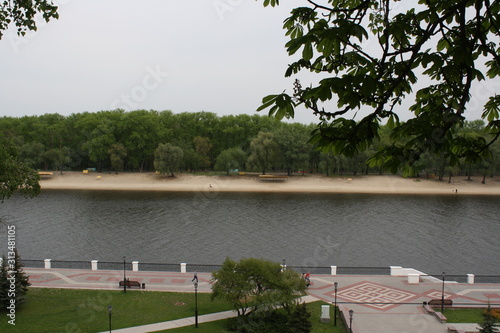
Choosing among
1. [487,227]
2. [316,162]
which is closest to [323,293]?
[487,227]

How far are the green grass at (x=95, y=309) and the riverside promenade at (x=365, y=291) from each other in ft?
2.29

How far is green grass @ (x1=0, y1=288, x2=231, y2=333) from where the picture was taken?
53.3 ft

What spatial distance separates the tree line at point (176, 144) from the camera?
70.7 metres

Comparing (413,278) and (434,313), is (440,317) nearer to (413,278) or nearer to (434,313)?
(434,313)

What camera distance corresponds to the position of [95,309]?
1805 cm

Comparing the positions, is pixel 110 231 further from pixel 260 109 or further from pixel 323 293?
pixel 260 109

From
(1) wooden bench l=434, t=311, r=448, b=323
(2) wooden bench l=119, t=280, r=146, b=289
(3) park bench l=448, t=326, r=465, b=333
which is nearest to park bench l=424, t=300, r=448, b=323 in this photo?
(1) wooden bench l=434, t=311, r=448, b=323

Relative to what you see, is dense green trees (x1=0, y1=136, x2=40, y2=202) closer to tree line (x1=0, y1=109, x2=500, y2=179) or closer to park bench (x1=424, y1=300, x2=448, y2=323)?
park bench (x1=424, y1=300, x2=448, y2=323)

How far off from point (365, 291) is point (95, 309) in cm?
1247

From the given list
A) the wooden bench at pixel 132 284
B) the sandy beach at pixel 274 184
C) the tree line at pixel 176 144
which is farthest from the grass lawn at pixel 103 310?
the tree line at pixel 176 144

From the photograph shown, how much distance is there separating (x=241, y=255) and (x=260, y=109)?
89.2 feet

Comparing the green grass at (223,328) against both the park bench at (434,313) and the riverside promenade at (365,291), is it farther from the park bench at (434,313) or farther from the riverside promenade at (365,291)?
the park bench at (434,313)

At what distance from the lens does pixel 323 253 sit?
30312 millimetres

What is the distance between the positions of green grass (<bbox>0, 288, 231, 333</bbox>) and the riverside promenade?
697mm
